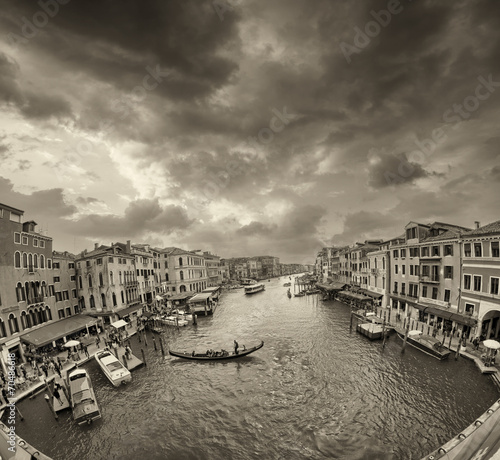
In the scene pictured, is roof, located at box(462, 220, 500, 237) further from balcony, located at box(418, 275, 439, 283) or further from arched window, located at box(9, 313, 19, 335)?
arched window, located at box(9, 313, 19, 335)

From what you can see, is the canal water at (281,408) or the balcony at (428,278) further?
Answer: the balcony at (428,278)

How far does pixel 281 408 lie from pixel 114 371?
17.4 m

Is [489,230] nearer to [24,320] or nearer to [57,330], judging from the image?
[57,330]

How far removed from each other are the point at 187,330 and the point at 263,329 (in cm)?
1368

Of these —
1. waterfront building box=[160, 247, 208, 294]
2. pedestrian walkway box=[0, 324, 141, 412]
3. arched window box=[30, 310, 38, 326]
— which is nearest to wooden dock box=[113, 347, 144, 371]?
pedestrian walkway box=[0, 324, 141, 412]

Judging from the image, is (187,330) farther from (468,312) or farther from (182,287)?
(468,312)

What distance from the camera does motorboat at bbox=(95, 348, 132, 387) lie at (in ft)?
89.3

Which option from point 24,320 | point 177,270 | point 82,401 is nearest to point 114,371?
point 82,401

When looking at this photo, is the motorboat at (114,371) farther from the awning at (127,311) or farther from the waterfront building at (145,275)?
the waterfront building at (145,275)

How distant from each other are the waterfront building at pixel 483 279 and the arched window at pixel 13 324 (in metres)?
52.5

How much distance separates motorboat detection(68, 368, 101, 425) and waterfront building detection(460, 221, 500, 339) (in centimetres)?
3916

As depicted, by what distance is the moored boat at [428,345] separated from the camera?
94.3ft

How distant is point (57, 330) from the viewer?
3600cm

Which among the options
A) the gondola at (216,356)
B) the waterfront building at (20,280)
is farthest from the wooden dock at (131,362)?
the waterfront building at (20,280)
